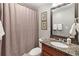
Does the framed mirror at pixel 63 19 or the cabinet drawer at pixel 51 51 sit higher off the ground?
the framed mirror at pixel 63 19

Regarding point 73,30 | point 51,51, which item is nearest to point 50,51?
point 51,51

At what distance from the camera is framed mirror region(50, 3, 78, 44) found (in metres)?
1.31

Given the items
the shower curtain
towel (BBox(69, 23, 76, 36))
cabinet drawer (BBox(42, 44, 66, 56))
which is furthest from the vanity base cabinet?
towel (BBox(69, 23, 76, 36))

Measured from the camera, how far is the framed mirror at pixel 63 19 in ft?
4.31

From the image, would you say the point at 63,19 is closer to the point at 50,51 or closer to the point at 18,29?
the point at 50,51

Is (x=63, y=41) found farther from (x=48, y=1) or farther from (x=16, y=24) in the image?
(x=16, y=24)

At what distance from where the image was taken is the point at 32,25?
1.24 m

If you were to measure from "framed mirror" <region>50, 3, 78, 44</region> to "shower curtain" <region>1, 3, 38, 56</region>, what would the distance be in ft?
1.03

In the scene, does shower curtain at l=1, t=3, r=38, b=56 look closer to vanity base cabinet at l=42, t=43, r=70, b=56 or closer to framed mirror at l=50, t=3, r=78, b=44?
vanity base cabinet at l=42, t=43, r=70, b=56

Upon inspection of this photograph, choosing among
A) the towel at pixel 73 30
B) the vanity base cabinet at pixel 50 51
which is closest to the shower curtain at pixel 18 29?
the vanity base cabinet at pixel 50 51

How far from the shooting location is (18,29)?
121 centimetres

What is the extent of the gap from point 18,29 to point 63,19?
685 mm

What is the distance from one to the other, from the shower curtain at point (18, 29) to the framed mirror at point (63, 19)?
12.3 inches

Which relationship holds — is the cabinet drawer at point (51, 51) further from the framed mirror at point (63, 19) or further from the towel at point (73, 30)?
the towel at point (73, 30)
